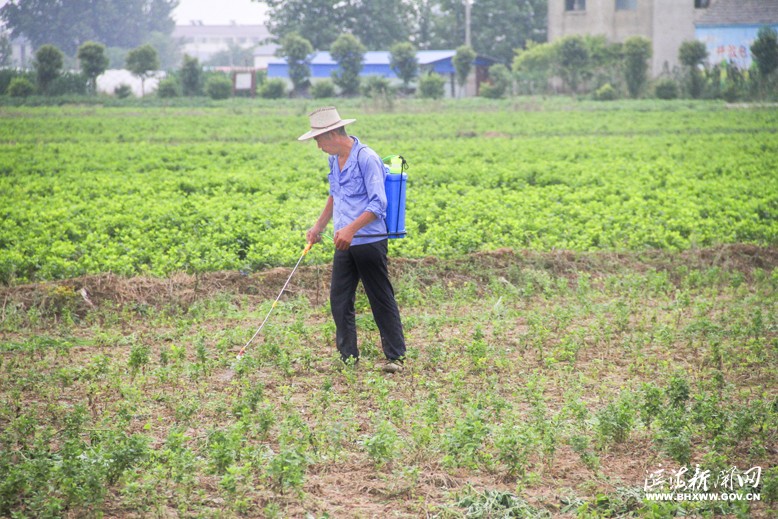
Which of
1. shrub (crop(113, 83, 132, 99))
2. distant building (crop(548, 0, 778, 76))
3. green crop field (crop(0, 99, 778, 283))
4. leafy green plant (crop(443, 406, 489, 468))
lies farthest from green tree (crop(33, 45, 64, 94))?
leafy green plant (crop(443, 406, 489, 468))

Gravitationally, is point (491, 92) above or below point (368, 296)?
above

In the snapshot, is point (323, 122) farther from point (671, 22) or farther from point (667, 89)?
point (671, 22)

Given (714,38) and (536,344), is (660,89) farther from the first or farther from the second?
(536,344)

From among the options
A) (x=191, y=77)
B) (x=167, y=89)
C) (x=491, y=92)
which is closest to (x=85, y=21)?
(x=191, y=77)

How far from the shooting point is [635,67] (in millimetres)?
44438

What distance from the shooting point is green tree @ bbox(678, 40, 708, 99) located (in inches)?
1630

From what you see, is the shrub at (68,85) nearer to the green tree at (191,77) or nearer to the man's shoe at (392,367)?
the green tree at (191,77)

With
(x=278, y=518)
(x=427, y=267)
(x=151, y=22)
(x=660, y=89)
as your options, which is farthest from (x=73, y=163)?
(x=151, y=22)

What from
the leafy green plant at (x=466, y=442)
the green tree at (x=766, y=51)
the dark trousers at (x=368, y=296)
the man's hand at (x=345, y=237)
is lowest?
the leafy green plant at (x=466, y=442)

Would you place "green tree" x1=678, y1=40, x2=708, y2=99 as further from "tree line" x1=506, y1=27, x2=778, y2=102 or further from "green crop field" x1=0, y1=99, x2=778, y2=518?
"green crop field" x1=0, y1=99, x2=778, y2=518

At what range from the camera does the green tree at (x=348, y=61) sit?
50.7 m

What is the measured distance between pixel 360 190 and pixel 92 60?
141 ft

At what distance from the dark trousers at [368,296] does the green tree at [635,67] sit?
133 ft

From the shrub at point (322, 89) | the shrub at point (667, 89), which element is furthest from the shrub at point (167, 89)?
the shrub at point (667, 89)
